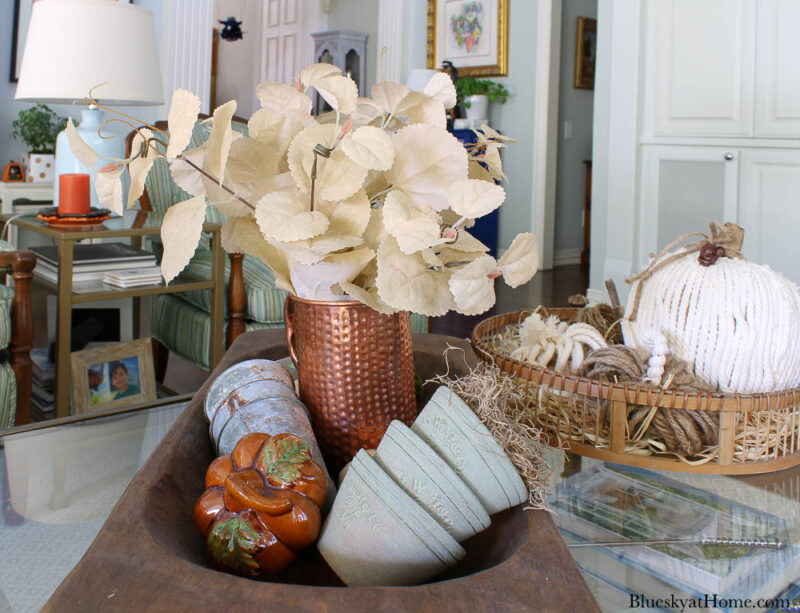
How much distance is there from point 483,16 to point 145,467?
523cm

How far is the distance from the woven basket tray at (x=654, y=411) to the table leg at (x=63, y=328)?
1.47m

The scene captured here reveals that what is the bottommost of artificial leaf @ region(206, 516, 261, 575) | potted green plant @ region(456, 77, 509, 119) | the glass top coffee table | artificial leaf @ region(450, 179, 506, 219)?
the glass top coffee table

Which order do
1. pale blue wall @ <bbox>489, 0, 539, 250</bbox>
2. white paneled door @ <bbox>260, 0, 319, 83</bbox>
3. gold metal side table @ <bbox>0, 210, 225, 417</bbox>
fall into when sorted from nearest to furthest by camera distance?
gold metal side table @ <bbox>0, 210, 225, 417</bbox> < pale blue wall @ <bbox>489, 0, 539, 250</bbox> < white paneled door @ <bbox>260, 0, 319, 83</bbox>

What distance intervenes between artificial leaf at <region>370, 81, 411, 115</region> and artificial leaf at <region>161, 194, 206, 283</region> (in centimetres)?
17

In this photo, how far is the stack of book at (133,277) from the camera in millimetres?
2123

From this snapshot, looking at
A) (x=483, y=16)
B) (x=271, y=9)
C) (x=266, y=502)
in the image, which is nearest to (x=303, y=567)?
(x=266, y=502)

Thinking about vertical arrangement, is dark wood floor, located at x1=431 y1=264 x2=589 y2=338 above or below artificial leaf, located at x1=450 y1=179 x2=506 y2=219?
below

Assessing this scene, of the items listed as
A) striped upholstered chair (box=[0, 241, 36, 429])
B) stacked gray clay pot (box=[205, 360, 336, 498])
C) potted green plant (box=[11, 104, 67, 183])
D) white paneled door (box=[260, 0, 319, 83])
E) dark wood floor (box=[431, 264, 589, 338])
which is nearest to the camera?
stacked gray clay pot (box=[205, 360, 336, 498])

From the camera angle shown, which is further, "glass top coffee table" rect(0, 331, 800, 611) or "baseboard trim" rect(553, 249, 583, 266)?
"baseboard trim" rect(553, 249, 583, 266)

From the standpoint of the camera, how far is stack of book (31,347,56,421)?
2.20 meters

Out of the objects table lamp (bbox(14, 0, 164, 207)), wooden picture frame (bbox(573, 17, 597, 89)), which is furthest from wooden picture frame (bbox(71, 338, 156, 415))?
wooden picture frame (bbox(573, 17, 597, 89))

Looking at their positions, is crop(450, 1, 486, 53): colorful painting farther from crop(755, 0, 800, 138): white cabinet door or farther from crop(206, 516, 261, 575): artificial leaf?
crop(206, 516, 261, 575): artificial leaf

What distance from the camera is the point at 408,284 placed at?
0.59 metres

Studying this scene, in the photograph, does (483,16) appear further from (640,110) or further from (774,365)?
(774,365)
